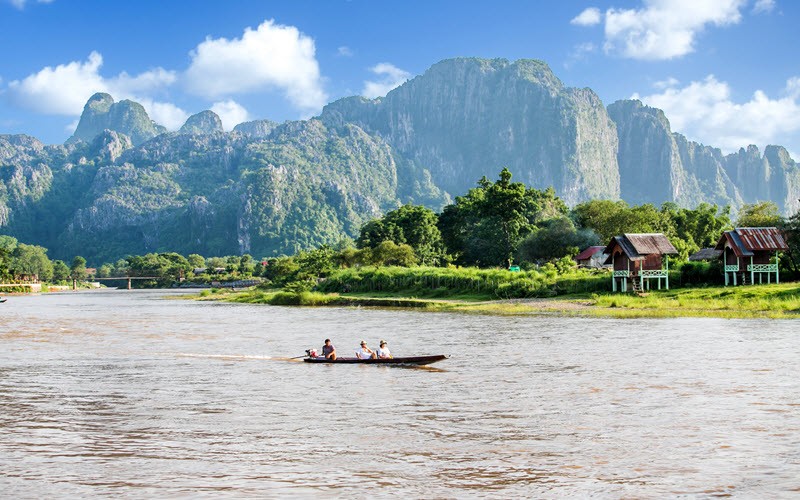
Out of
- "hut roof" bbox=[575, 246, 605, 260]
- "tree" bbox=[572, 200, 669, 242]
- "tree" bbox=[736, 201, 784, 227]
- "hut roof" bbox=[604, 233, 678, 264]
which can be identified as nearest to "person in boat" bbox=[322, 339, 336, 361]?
"hut roof" bbox=[604, 233, 678, 264]

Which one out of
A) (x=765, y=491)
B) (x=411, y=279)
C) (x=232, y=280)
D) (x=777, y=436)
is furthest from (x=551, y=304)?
(x=232, y=280)

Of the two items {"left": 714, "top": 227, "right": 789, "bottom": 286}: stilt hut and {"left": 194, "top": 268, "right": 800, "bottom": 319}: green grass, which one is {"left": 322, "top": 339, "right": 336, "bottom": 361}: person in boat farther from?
{"left": 714, "top": 227, "right": 789, "bottom": 286}: stilt hut

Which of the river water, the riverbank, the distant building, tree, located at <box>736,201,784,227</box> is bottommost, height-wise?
the river water

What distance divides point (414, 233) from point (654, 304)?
178 ft

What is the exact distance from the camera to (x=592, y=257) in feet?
299

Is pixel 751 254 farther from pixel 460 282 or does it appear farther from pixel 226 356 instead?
pixel 226 356

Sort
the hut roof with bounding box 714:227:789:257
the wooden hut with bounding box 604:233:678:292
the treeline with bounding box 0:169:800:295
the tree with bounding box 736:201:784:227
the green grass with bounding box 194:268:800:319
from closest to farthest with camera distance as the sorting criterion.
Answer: the green grass with bounding box 194:268:800:319 < the hut roof with bounding box 714:227:789:257 < the wooden hut with bounding box 604:233:678:292 < the tree with bounding box 736:201:784:227 < the treeline with bounding box 0:169:800:295

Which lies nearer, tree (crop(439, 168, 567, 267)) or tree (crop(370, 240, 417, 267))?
tree (crop(439, 168, 567, 267))

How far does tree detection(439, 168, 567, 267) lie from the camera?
9125cm

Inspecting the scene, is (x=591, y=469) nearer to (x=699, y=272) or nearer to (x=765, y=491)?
(x=765, y=491)

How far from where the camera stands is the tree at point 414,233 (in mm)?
103688

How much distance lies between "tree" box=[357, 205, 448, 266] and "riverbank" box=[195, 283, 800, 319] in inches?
1313

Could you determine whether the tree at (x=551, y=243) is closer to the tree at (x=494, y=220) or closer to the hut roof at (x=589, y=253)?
the hut roof at (x=589, y=253)

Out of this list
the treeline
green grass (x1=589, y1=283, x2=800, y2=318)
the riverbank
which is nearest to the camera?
green grass (x1=589, y1=283, x2=800, y2=318)
